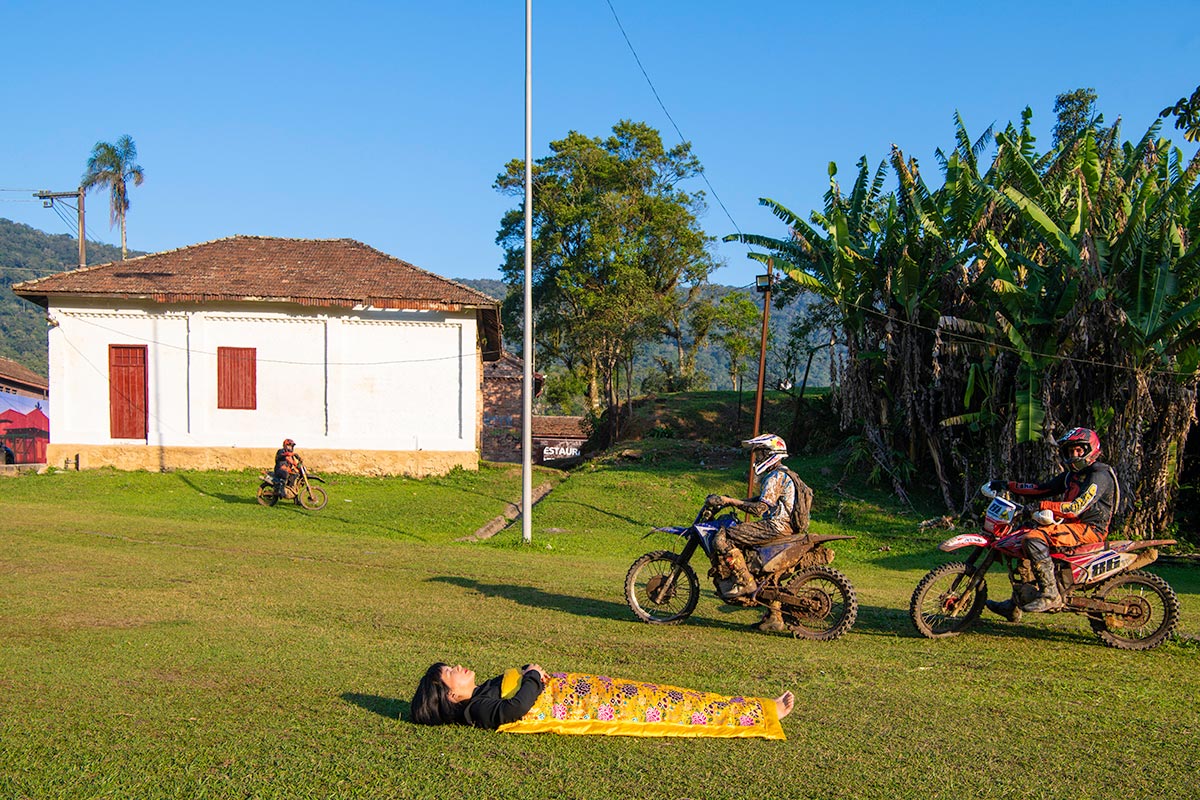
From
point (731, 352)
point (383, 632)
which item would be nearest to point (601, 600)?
point (383, 632)

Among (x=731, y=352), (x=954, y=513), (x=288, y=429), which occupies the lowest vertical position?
(x=954, y=513)

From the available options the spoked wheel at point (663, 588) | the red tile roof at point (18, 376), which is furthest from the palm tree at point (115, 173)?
the spoked wheel at point (663, 588)

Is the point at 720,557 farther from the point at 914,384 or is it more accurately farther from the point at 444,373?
the point at 444,373

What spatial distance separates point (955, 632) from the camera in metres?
8.55

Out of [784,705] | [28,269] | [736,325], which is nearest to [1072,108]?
[736,325]

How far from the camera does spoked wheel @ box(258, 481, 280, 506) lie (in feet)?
66.0

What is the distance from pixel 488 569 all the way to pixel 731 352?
1287 inches

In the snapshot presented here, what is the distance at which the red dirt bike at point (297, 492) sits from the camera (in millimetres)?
20000

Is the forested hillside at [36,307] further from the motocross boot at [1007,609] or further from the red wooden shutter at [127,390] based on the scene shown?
the motocross boot at [1007,609]

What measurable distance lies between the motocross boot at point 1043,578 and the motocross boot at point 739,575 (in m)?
2.29

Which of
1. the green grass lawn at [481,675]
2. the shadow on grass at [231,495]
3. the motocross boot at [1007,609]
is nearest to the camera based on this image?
the green grass lawn at [481,675]

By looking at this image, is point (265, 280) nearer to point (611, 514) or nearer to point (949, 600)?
point (611, 514)

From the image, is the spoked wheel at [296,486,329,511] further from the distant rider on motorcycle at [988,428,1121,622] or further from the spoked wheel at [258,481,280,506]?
the distant rider on motorcycle at [988,428,1121,622]

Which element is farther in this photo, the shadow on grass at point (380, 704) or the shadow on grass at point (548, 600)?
the shadow on grass at point (548, 600)
